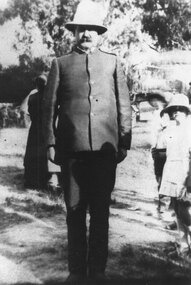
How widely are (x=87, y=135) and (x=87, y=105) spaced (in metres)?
0.17

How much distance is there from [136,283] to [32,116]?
8.38 feet

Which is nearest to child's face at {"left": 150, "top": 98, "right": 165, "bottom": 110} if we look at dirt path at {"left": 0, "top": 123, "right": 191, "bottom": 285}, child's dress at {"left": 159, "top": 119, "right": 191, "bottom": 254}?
dirt path at {"left": 0, "top": 123, "right": 191, "bottom": 285}

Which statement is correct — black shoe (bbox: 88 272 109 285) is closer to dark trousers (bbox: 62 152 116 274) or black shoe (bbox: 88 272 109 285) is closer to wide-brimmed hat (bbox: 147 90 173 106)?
dark trousers (bbox: 62 152 116 274)

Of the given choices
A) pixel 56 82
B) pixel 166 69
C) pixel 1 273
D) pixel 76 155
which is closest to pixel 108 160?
pixel 76 155

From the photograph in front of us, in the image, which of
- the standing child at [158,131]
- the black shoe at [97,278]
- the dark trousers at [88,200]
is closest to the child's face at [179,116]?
the standing child at [158,131]

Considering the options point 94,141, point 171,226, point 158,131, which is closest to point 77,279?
point 94,141

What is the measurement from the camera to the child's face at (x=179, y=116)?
10.9ft

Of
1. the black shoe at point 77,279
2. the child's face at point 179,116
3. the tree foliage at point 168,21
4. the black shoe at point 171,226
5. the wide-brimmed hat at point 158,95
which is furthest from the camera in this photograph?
the wide-brimmed hat at point 158,95

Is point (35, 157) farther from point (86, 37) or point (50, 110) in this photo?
point (86, 37)

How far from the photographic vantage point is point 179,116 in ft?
10.9

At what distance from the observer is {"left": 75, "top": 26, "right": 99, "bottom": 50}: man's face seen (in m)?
2.49

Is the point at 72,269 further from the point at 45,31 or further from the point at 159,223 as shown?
the point at 45,31

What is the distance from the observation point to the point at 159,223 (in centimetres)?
363

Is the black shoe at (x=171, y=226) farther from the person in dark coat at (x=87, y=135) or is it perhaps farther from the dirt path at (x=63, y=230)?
the person in dark coat at (x=87, y=135)
